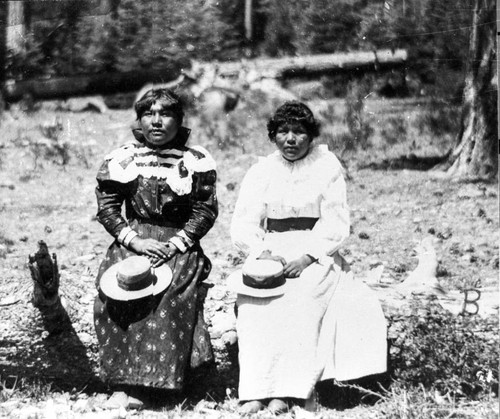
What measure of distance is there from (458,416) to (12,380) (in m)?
2.47

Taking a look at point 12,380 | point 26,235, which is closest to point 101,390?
point 12,380

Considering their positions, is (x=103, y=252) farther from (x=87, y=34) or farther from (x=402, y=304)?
(x=402, y=304)

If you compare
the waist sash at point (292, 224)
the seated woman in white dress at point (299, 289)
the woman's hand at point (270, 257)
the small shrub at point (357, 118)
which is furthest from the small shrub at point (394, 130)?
the woman's hand at point (270, 257)

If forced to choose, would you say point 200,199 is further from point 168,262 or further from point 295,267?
point 295,267

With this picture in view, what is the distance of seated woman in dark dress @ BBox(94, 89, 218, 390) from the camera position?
3826mm

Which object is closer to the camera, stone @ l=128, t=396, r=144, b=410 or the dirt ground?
stone @ l=128, t=396, r=144, b=410

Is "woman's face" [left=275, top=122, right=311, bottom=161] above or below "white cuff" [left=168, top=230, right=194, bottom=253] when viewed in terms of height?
above

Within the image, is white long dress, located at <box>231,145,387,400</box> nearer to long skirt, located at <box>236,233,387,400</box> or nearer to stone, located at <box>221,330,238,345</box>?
long skirt, located at <box>236,233,387,400</box>

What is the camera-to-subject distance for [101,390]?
4238mm

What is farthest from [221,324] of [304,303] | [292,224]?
[292,224]

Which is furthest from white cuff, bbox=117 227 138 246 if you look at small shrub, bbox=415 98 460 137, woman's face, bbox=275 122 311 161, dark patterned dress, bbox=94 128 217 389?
small shrub, bbox=415 98 460 137

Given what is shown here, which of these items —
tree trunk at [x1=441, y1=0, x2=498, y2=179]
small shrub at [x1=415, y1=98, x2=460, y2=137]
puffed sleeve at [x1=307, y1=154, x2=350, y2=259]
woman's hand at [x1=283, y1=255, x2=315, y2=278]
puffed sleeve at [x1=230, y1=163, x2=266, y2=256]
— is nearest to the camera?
woman's hand at [x1=283, y1=255, x2=315, y2=278]

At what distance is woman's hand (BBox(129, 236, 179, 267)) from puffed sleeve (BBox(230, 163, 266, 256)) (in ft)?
1.20

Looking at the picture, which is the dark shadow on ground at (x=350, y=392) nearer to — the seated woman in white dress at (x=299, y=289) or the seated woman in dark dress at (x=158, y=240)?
the seated woman in white dress at (x=299, y=289)
